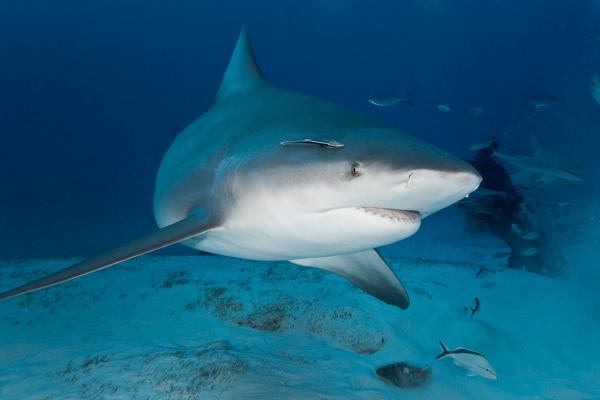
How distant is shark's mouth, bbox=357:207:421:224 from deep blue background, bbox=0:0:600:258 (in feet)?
78.0

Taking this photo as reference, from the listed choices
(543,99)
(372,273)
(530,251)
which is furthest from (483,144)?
(372,273)

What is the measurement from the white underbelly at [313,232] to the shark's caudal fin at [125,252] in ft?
0.65

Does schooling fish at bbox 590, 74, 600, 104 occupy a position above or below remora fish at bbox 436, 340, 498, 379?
above

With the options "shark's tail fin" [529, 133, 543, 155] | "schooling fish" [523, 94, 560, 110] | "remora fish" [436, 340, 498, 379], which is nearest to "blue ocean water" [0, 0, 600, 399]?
"remora fish" [436, 340, 498, 379]

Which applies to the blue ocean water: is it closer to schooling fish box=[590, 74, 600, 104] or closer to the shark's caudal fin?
the shark's caudal fin

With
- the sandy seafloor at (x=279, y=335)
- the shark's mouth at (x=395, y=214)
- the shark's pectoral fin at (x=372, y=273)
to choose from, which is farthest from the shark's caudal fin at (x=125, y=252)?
the shark's pectoral fin at (x=372, y=273)

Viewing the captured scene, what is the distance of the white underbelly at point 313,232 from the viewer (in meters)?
1.93

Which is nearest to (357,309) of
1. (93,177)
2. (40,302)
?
(40,302)

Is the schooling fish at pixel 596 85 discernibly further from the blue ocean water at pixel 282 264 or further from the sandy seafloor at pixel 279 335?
the sandy seafloor at pixel 279 335

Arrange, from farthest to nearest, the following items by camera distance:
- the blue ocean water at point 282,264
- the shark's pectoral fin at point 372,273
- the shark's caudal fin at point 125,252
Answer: the blue ocean water at point 282,264 → the shark's pectoral fin at point 372,273 → the shark's caudal fin at point 125,252

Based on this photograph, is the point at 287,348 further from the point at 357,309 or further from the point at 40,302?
the point at 40,302

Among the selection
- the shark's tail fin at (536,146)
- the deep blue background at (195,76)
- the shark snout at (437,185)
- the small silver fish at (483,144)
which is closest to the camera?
the shark snout at (437,185)

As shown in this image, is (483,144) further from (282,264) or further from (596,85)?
(282,264)

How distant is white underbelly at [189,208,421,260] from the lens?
1934 millimetres
